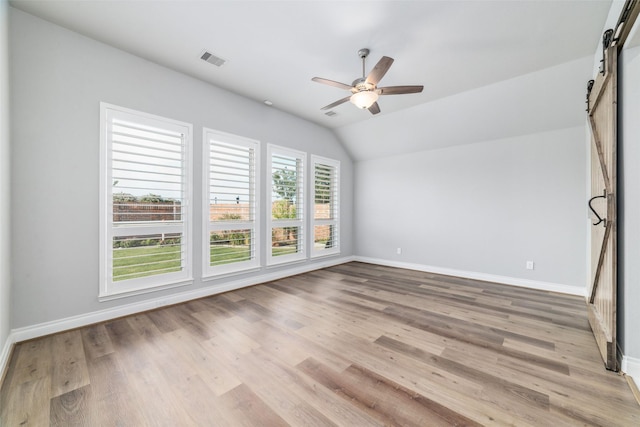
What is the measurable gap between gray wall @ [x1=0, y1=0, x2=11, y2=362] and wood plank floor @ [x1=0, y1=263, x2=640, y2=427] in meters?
0.39

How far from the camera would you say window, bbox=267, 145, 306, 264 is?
4664 mm

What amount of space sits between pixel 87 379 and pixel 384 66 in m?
3.60

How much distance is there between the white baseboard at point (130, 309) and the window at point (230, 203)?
0.25 meters

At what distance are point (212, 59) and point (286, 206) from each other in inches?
102

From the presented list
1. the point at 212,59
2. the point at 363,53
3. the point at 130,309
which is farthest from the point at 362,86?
the point at 130,309

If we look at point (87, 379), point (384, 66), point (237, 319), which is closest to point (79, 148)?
point (87, 379)

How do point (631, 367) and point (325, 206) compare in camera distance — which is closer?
point (631, 367)

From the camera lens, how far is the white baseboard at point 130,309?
2486 millimetres

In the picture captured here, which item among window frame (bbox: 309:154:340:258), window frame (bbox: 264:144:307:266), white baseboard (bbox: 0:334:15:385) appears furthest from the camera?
window frame (bbox: 309:154:340:258)

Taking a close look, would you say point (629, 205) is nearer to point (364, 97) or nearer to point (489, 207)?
point (364, 97)

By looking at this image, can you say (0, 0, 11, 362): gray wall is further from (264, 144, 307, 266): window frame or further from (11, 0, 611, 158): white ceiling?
(264, 144, 307, 266): window frame

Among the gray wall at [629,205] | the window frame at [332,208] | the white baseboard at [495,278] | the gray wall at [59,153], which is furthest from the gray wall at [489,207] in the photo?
the gray wall at [59,153]

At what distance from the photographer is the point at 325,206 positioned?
5848 millimetres

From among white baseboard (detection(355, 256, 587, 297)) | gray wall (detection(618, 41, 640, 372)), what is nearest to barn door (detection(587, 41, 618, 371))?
gray wall (detection(618, 41, 640, 372))
